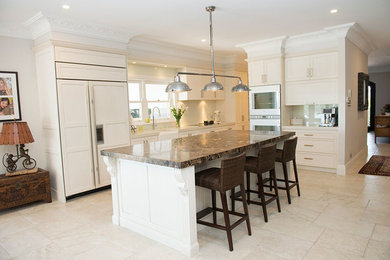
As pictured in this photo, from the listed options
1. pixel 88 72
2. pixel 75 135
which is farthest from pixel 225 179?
Answer: pixel 88 72

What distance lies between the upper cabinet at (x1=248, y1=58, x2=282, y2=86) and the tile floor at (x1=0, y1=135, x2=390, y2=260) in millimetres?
2549

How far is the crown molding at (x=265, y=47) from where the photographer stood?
559 centimetres

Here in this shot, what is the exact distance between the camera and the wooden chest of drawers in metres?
3.80

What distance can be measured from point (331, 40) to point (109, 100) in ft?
13.5

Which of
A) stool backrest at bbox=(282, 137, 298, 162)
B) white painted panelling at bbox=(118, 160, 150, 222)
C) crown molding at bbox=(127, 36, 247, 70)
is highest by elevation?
crown molding at bbox=(127, 36, 247, 70)

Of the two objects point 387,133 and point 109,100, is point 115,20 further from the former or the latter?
point 387,133

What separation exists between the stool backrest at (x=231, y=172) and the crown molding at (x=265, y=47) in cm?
357

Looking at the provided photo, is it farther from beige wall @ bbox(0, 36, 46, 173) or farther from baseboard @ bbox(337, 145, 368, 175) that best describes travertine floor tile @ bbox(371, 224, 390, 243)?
beige wall @ bbox(0, 36, 46, 173)

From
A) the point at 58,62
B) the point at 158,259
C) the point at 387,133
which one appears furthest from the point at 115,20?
the point at 387,133

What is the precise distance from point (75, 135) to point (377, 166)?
567 cm

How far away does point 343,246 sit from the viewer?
2686mm

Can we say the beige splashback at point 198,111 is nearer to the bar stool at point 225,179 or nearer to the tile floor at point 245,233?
the tile floor at point 245,233

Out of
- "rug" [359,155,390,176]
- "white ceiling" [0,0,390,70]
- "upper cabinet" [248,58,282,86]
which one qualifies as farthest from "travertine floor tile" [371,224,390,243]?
"upper cabinet" [248,58,282,86]

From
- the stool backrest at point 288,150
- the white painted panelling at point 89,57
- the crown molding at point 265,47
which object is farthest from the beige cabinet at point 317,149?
the white painted panelling at point 89,57
